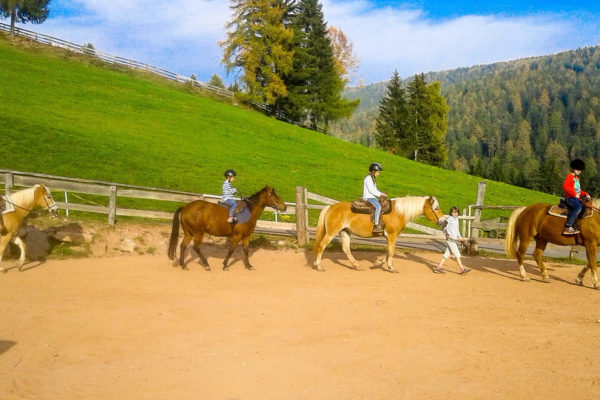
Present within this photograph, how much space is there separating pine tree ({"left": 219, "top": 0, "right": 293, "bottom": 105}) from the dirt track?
114 ft

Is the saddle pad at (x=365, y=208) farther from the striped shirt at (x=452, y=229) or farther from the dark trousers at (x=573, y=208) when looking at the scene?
the dark trousers at (x=573, y=208)

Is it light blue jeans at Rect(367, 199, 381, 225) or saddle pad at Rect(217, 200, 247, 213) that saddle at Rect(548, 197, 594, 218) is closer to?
light blue jeans at Rect(367, 199, 381, 225)

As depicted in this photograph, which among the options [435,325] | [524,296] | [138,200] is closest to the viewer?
[435,325]

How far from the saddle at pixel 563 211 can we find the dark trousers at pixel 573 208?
4.7 inches

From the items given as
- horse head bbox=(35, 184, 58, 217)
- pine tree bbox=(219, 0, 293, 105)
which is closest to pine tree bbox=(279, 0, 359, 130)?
pine tree bbox=(219, 0, 293, 105)

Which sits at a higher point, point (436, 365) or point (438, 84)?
point (438, 84)

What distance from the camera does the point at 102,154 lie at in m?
21.9

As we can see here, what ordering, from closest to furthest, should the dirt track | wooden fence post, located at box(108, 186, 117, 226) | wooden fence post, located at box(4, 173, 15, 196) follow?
1. the dirt track
2. wooden fence post, located at box(4, 173, 15, 196)
3. wooden fence post, located at box(108, 186, 117, 226)

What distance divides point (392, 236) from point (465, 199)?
67.5 feet

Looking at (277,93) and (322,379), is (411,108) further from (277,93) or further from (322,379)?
(322,379)

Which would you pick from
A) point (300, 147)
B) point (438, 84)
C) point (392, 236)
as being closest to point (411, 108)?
point (438, 84)

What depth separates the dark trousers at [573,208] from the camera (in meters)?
9.16

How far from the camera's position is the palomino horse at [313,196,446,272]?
10.6 meters

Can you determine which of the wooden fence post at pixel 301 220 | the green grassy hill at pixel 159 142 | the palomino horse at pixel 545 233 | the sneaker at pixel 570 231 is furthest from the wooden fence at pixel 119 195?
the green grassy hill at pixel 159 142
